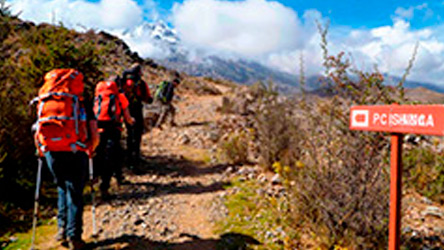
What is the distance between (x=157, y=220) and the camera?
15.0 feet

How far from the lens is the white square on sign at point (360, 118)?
253 centimetres

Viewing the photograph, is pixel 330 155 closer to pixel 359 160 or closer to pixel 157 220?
pixel 359 160

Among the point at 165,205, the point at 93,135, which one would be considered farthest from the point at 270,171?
the point at 93,135

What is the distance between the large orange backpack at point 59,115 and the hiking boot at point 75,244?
114cm

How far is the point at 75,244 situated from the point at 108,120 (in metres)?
2.10

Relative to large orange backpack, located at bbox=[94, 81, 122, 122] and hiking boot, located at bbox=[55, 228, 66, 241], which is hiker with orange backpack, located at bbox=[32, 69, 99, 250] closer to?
hiking boot, located at bbox=[55, 228, 66, 241]

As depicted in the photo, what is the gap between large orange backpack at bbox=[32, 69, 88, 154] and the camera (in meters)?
3.44

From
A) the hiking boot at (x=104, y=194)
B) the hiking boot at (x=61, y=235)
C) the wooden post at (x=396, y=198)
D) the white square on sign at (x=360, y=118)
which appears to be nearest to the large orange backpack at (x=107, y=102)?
the hiking boot at (x=104, y=194)

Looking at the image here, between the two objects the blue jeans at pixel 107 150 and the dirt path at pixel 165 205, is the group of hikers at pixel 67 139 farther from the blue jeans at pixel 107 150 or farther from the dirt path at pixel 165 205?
the blue jeans at pixel 107 150

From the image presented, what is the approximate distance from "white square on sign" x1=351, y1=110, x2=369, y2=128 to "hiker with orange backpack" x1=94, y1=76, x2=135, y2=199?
12.7 ft

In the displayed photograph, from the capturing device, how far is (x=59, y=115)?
3.45m

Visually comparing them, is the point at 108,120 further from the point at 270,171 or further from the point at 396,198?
the point at 396,198

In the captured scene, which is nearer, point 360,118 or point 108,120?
point 360,118

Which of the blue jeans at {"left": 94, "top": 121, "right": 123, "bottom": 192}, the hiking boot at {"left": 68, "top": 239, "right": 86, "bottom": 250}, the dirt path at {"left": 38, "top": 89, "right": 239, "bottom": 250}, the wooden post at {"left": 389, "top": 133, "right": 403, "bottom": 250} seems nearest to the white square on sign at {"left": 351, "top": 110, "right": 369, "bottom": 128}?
the wooden post at {"left": 389, "top": 133, "right": 403, "bottom": 250}
